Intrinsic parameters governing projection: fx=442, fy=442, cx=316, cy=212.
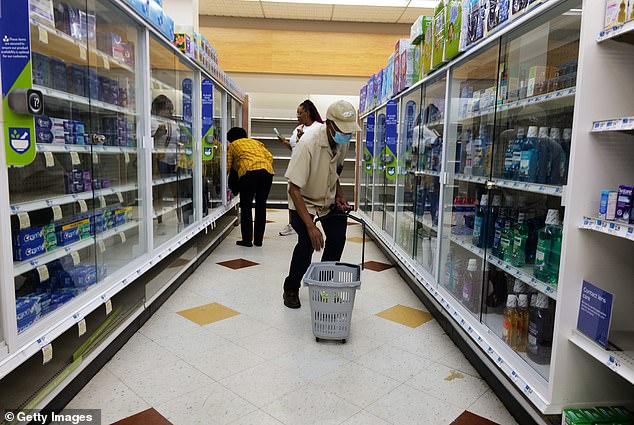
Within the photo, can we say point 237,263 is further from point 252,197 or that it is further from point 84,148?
point 84,148

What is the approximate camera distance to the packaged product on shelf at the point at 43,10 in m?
1.83

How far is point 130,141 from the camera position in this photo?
2.94 metres

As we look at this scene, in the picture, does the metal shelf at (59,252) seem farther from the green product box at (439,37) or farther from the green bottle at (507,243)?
the green product box at (439,37)

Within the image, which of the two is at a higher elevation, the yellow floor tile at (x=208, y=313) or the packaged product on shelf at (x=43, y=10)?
the packaged product on shelf at (x=43, y=10)

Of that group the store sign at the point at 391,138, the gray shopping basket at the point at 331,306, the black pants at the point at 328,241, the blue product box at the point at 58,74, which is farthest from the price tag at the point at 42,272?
the store sign at the point at 391,138

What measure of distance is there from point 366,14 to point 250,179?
15.0ft

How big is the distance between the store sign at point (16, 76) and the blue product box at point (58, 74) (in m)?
0.79

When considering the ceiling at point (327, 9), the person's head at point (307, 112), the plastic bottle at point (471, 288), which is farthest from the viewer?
the ceiling at point (327, 9)

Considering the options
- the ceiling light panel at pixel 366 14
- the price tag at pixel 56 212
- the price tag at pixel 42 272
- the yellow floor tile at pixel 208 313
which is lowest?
the yellow floor tile at pixel 208 313

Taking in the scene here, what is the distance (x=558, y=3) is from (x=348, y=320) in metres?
1.86

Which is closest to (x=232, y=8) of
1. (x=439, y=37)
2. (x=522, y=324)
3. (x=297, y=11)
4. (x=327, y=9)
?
(x=297, y=11)

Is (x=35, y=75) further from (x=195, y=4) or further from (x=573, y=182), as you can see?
(x=195, y=4)

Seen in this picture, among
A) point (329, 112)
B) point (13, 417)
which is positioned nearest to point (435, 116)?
point (329, 112)

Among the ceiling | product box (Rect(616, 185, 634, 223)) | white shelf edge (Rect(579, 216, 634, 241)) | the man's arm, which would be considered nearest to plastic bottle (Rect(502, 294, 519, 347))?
white shelf edge (Rect(579, 216, 634, 241))
